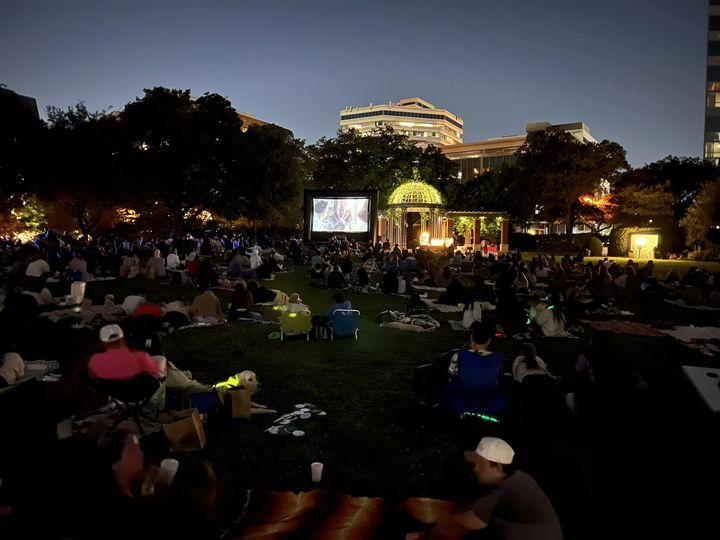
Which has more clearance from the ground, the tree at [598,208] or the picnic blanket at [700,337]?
the tree at [598,208]

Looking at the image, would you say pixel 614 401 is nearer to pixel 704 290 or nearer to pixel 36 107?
pixel 704 290

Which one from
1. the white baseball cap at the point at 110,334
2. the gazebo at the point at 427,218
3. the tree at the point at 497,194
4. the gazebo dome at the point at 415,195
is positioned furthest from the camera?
the tree at the point at 497,194

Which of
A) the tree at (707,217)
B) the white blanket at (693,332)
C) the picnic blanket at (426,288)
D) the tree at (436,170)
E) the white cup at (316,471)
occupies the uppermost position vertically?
the tree at (436,170)

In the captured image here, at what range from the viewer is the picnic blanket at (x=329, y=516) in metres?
3.71

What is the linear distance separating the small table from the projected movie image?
93.2ft

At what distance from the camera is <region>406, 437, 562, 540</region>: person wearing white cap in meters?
2.85

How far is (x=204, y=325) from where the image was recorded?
10.8 metres

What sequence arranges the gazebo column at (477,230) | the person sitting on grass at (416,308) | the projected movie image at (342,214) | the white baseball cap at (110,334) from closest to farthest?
the white baseball cap at (110,334) < the person sitting on grass at (416,308) < the projected movie image at (342,214) < the gazebo column at (477,230)

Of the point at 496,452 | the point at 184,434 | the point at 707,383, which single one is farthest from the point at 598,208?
the point at 496,452

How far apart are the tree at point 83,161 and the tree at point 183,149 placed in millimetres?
1624

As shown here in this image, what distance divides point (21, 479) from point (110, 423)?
96cm

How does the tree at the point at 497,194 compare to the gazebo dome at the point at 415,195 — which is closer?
the gazebo dome at the point at 415,195

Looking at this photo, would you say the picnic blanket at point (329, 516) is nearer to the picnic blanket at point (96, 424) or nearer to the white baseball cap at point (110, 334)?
the picnic blanket at point (96, 424)

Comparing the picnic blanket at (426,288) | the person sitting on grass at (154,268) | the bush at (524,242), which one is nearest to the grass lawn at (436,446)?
the picnic blanket at (426,288)
